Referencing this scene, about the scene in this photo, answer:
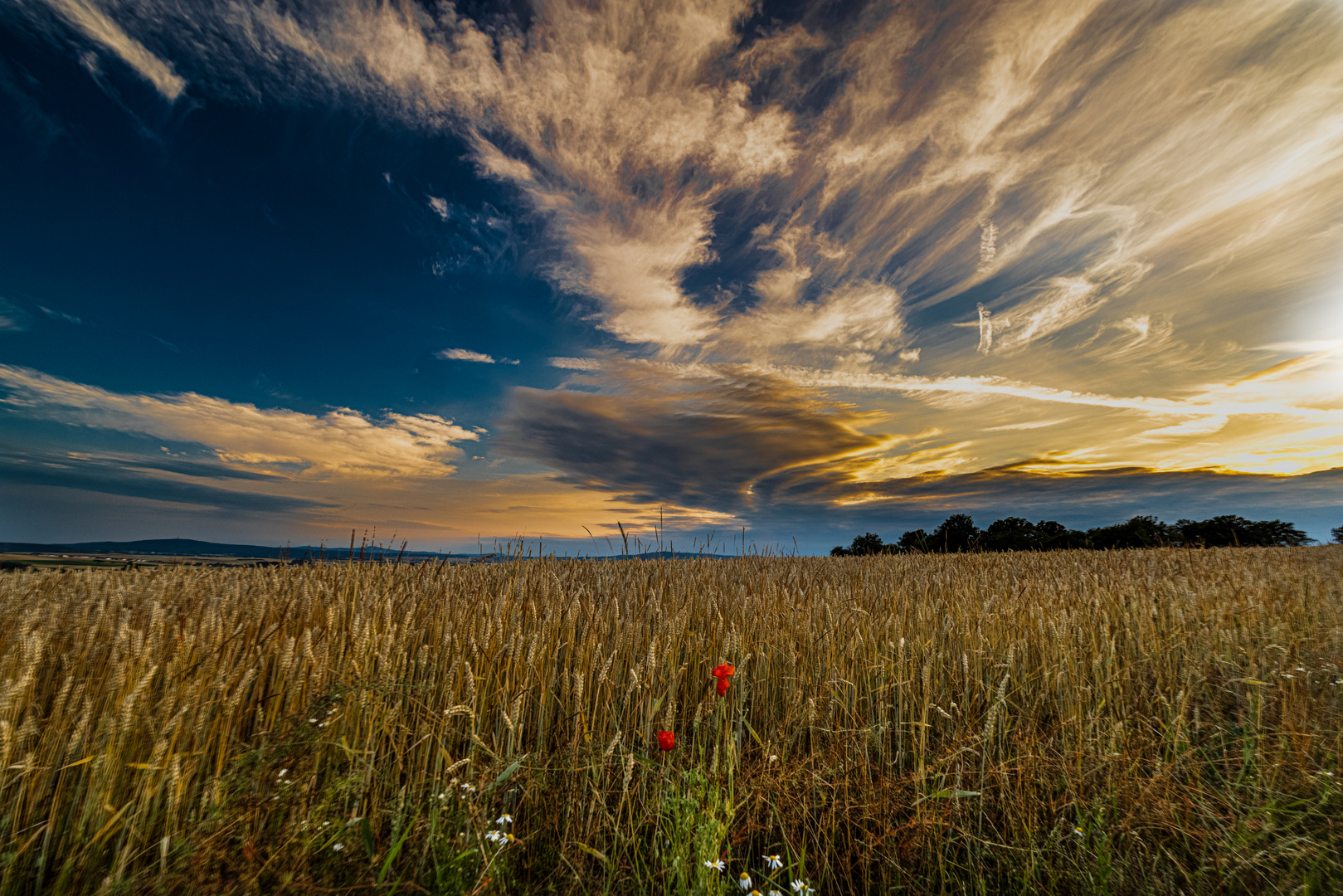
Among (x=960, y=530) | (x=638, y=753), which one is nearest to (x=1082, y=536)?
(x=960, y=530)

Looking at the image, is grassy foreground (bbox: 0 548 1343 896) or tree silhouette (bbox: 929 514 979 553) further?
tree silhouette (bbox: 929 514 979 553)

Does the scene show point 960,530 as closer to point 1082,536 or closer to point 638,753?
point 1082,536

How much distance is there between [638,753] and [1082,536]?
41.9 meters

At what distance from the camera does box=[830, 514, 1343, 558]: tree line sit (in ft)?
100.0

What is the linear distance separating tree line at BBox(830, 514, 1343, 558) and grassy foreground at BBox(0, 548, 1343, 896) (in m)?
25.2

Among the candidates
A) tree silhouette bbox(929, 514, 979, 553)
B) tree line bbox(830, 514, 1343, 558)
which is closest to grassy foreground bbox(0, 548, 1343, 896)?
tree line bbox(830, 514, 1343, 558)

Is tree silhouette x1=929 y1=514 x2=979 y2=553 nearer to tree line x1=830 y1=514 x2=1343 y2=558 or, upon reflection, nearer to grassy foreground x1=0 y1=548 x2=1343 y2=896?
tree line x1=830 y1=514 x2=1343 y2=558

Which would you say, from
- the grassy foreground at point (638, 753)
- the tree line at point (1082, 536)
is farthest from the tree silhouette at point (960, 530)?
the grassy foreground at point (638, 753)

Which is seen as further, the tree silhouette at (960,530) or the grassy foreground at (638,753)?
the tree silhouette at (960,530)

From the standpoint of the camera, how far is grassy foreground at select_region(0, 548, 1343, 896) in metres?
2.21

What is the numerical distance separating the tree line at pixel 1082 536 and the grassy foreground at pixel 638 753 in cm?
2517

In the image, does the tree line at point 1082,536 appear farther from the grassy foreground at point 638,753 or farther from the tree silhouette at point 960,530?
the grassy foreground at point 638,753

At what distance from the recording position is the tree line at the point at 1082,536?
30.5m

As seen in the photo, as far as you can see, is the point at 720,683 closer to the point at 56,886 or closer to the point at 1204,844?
the point at 1204,844
